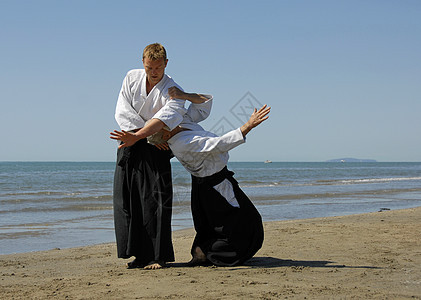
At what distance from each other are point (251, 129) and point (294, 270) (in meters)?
1.25

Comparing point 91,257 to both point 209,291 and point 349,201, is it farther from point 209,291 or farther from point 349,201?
point 349,201

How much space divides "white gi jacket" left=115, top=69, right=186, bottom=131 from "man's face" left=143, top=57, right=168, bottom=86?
7 cm

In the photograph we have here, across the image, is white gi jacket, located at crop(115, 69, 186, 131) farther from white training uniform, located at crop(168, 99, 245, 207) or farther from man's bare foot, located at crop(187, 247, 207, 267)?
man's bare foot, located at crop(187, 247, 207, 267)

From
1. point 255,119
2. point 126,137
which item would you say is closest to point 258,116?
point 255,119

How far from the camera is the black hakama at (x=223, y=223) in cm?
454

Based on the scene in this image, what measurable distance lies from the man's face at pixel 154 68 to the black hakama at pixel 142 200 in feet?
1.83

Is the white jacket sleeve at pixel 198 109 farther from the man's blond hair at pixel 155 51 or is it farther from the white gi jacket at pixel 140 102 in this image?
the man's blond hair at pixel 155 51

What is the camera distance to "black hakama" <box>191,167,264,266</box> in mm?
4543

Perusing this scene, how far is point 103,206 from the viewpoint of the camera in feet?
44.5

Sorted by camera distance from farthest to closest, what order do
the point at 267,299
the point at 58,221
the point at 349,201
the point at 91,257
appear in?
the point at 349,201
the point at 58,221
the point at 91,257
the point at 267,299

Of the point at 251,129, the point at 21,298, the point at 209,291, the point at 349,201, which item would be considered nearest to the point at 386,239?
the point at 251,129

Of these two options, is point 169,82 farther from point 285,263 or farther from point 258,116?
point 285,263

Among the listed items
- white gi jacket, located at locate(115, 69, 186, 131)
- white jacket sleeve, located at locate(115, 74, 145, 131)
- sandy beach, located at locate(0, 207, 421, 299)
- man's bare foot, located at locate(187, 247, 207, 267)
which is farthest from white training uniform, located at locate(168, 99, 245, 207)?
sandy beach, located at locate(0, 207, 421, 299)

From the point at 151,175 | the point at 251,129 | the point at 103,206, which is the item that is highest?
the point at 251,129
